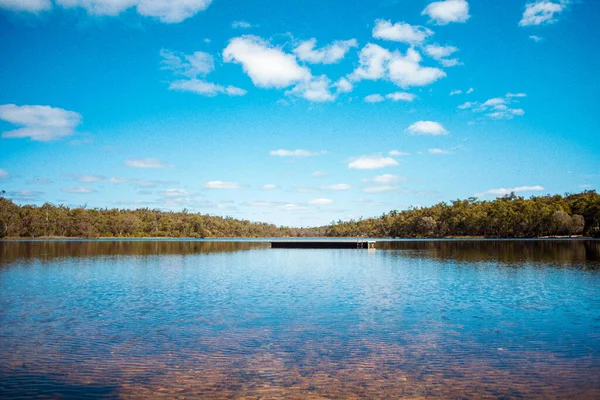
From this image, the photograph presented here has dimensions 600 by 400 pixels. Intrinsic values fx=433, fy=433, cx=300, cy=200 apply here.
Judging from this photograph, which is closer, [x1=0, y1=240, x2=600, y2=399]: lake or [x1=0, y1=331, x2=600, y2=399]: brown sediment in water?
[x1=0, y1=331, x2=600, y2=399]: brown sediment in water

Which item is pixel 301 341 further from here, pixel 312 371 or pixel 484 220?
pixel 484 220

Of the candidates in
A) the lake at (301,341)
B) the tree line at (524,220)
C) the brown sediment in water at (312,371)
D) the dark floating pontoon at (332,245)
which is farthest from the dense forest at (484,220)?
the brown sediment in water at (312,371)

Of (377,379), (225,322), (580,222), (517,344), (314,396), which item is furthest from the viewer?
(580,222)

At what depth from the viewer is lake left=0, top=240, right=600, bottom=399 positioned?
33.0ft

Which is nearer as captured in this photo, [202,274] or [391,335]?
[391,335]

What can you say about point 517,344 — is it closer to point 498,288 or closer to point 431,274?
point 498,288

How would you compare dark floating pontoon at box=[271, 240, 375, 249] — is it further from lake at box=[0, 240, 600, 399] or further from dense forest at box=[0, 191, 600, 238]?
dense forest at box=[0, 191, 600, 238]

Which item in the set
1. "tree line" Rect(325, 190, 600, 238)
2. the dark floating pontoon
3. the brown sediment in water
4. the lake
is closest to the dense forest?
"tree line" Rect(325, 190, 600, 238)

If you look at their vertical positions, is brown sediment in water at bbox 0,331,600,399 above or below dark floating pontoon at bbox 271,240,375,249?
above

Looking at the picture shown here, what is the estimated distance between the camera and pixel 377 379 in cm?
1054

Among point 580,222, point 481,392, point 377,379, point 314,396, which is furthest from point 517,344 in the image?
point 580,222

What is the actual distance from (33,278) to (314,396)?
29844 mm

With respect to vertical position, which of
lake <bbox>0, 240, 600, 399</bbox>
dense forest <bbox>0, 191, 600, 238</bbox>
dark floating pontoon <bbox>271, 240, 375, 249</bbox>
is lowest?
dark floating pontoon <bbox>271, 240, 375, 249</bbox>

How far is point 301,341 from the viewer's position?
46.6ft
